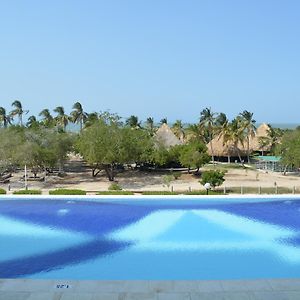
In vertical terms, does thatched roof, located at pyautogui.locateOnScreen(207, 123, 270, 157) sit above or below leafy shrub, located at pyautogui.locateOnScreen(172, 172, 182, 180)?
above

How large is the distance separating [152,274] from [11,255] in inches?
212

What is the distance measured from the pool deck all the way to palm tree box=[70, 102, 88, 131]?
170 ft

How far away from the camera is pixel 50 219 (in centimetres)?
1952

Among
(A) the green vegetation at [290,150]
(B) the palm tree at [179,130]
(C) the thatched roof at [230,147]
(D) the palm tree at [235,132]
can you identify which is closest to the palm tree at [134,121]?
(B) the palm tree at [179,130]

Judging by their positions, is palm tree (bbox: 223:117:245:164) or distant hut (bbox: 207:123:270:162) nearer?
palm tree (bbox: 223:117:245:164)

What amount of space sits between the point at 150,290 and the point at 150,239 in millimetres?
6787

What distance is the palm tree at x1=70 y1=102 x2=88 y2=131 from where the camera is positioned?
61003mm

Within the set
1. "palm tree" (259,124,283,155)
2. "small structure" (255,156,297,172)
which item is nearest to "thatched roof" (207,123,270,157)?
"palm tree" (259,124,283,155)

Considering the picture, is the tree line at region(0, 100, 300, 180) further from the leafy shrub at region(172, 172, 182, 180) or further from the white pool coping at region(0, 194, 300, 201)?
the white pool coping at region(0, 194, 300, 201)

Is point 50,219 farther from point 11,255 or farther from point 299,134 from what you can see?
point 299,134

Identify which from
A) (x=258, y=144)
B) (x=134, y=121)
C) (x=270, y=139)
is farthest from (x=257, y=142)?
(x=134, y=121)

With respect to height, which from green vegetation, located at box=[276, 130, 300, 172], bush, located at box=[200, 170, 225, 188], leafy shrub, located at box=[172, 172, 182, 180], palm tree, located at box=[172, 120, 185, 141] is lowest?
leafy shrub, located at box=[172, 172, 182, 180]

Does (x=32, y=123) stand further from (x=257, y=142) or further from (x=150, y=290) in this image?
(x=150, y=290)

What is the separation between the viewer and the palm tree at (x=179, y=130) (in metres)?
61.4
